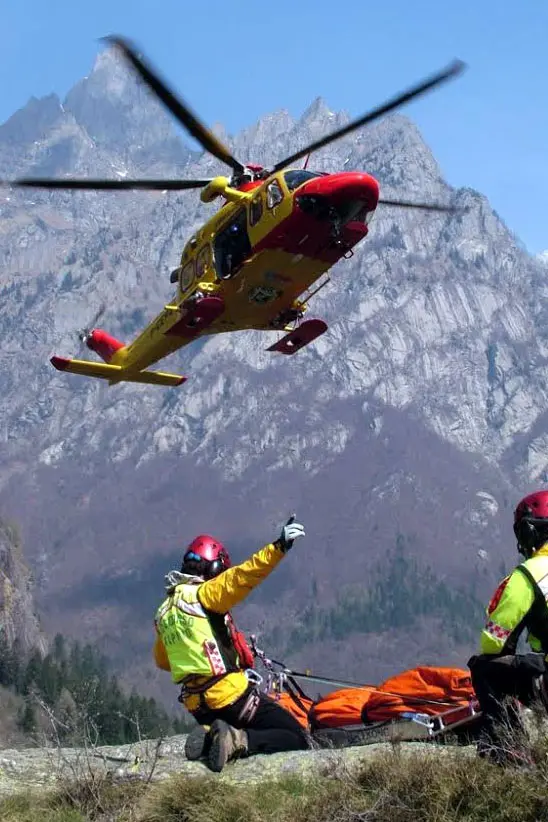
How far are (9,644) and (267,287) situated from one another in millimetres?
132140

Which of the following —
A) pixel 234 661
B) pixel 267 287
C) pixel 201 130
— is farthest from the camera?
pixel 267 287

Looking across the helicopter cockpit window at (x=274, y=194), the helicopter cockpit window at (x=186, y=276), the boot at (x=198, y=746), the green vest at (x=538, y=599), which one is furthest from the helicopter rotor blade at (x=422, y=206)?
the green vest at (x=538, y=599)

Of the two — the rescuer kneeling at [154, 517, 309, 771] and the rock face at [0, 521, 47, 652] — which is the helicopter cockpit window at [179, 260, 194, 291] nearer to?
the rescuer kneeling at [154, 517, 309, 771]

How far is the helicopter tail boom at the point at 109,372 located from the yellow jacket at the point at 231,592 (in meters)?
19.6

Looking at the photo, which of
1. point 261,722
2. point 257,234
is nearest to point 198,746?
point 261,722

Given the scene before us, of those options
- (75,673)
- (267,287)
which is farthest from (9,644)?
(267,287)

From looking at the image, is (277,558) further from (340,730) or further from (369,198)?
(369,198)

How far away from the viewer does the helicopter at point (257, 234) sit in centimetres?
2262

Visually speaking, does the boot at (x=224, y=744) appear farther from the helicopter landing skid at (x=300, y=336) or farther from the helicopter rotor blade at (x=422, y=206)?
the helicopter rotor blade at (x=422, y=206)

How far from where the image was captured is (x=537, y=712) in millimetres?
7816

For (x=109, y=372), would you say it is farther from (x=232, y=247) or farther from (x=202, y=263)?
(x=232, y=247)

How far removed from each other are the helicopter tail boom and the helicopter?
101mm

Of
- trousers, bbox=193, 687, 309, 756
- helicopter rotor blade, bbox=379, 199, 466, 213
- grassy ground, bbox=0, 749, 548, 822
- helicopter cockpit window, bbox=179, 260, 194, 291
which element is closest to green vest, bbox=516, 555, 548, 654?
grassy ground, bbox=0, 749, 548, 822

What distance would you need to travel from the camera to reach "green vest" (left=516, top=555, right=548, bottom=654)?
27.4 feet
